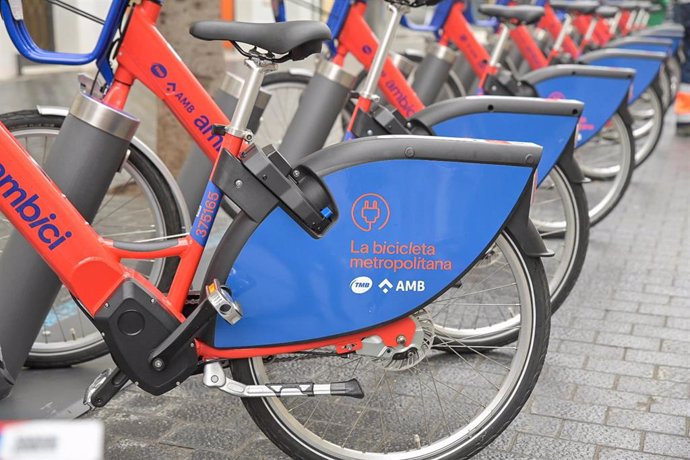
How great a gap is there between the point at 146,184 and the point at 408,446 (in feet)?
4.31

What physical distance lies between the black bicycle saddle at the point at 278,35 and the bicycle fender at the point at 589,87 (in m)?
3.17

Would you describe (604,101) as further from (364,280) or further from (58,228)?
(58,228)

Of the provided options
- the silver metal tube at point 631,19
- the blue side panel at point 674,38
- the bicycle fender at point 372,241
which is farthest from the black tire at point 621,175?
the silver metal tube at point 631,19

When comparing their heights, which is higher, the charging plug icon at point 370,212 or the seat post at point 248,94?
the seat post at point 248,94

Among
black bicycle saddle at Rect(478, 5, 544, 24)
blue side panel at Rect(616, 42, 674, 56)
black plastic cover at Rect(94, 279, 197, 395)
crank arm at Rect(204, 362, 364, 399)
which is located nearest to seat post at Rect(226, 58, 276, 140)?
black plastic cover at Rect(94, 279, 197, 395)

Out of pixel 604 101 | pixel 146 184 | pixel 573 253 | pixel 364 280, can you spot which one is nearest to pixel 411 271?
pixel 364 280

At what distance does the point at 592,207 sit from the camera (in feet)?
20.7

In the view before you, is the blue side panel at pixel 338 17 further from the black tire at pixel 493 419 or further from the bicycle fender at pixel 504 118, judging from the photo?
the black tire at pixel 493 419

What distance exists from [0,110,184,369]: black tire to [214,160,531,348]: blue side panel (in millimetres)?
893

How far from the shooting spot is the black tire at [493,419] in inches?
113

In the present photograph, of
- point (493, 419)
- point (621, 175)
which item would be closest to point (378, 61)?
point (493, 419)

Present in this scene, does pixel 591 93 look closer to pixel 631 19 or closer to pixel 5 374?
pixel 5 374

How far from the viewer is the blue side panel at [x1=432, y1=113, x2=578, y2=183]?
4152 mm

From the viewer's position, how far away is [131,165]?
143 inches
